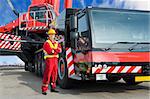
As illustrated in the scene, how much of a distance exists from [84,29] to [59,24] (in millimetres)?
2173

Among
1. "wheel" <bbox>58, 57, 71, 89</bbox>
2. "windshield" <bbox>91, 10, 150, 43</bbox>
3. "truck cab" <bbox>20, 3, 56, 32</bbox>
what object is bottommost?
"wheel" <bbox>58, 57, 71, 89</bbox>

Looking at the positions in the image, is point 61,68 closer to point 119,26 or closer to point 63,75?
point 63,75

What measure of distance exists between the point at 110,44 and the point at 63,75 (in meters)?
1.96

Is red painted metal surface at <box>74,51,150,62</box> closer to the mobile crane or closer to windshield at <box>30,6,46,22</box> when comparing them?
the mobile crane

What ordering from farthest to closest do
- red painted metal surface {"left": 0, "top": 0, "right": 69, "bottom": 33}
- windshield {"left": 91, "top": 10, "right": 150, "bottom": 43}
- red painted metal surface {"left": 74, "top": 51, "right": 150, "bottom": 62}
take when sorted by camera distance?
red painted metal surface {"left": 0, "top": 0, "right": 69, "bottom": 33}
windshield {"left": 91, "top": 10, "right": 150, "bottom": 43}
red painted metal surface {"left": 74, "top": 51, "right": 150, "bottom": 62}

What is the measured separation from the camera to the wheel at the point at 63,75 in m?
8.41

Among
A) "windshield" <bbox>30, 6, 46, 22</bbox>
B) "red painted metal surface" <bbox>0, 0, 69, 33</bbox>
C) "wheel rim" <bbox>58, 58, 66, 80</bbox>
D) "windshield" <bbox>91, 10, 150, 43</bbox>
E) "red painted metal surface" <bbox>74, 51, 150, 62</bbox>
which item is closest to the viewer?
"red painted metal surface" <bbox>74, 51, 150, 62</bbox>

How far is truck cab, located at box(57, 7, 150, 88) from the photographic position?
7016mm

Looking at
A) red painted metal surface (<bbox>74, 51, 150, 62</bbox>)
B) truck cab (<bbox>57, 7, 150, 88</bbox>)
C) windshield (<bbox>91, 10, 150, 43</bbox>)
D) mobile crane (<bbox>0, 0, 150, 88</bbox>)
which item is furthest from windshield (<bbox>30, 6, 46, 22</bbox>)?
red painted metal surface (<bbox>74, 51, 150, 62</bbox>)

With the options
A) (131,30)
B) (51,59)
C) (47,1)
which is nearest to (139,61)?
(131,30)

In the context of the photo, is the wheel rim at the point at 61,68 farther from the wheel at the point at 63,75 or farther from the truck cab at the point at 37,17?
the truck cab at the point at 37,17

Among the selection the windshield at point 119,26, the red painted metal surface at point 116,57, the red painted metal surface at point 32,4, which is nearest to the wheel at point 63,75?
the red painted metal surface at point 116,57

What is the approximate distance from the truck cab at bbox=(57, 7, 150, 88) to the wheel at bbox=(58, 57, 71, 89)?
1.60ft

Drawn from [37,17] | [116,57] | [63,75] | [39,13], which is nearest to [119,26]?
[116,57]
